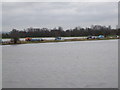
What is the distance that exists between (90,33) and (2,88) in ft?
200

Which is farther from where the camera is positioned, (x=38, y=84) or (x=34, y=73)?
(x=34, y=73)

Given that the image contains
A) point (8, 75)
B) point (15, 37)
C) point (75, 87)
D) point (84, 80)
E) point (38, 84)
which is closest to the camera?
point (75, 87)

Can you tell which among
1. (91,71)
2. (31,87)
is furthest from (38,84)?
(91,71)

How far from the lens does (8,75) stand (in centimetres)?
933

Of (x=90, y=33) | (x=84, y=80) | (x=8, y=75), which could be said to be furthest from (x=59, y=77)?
(x=90, y=33)

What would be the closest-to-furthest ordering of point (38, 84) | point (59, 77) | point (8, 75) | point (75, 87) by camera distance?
point (75, 87)
point (38, 84)
point (59, 77)
point (8, 75)

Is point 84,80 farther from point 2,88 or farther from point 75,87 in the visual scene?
point 2,88

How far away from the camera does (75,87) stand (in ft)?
23.2

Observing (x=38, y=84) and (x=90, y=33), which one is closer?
(x=38, y=84)

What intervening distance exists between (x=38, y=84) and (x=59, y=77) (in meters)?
1.24

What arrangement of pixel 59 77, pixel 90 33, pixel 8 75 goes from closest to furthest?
1. pixel 59 77
2. pixel 8 75
3. pixel 90 33

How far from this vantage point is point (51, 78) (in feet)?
27.7

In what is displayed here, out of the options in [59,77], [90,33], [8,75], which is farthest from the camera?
[90,33]

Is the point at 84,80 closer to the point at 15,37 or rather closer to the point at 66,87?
the point at 66,87
